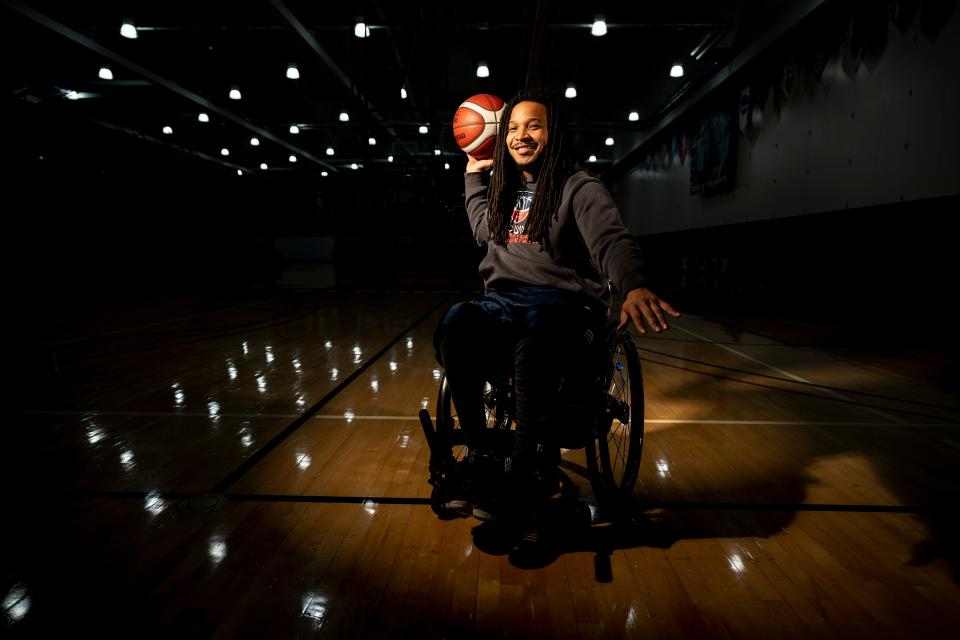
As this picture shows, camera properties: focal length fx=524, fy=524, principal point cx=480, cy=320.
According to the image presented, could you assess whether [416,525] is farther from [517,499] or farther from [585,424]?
[585,424]

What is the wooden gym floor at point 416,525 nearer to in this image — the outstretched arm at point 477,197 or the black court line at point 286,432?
the black court line at point 286,432

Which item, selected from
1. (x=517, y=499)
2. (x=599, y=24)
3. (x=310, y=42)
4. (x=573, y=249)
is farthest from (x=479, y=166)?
(x=310, y=42)

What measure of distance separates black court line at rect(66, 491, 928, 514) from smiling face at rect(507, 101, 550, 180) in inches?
44.2

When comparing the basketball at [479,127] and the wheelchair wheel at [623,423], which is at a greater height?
the basketball at [479,127]

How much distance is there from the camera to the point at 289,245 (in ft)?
81.1

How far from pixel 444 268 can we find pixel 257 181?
5806 millimetres

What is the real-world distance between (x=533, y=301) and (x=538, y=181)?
0.36 metres

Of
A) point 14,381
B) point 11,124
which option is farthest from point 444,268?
point 14,381

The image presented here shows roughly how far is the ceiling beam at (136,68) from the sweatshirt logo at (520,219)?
7005 millimetres

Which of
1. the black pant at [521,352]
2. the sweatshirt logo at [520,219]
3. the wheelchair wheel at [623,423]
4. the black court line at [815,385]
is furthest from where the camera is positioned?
the black court line at [815,385]

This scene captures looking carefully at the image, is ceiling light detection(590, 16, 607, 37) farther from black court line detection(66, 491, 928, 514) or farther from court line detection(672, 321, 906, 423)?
black court line detection(66, 491, 928, 514)

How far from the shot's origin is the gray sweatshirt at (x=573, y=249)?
4.29 ft

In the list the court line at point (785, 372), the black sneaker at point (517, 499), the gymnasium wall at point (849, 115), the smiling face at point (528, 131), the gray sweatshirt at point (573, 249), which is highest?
the gymnasium wall at point (849, 115)

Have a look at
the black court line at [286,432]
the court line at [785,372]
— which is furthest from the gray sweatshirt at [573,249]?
the court line at [785,372]
